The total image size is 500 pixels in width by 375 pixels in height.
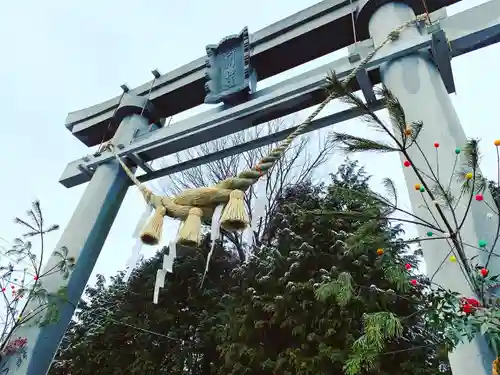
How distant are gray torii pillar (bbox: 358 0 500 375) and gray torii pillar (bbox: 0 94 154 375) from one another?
6.59ft

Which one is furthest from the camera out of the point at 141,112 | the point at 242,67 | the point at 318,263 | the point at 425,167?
the point at 141,112

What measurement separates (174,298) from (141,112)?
2.13 meters

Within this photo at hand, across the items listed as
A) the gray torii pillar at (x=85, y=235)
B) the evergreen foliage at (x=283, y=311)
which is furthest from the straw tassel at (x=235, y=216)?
the gray torii pillar at (x=85, y=235)

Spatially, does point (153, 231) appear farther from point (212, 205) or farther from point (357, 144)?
point (357, 144)

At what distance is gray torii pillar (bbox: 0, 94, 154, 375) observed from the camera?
242 centimetres

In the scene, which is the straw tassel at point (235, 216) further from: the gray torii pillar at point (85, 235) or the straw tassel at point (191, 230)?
the gray torii pillar at point (85, 235)

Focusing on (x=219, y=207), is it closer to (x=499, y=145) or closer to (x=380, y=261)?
(x=380, y=261)

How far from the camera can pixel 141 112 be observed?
355 cm

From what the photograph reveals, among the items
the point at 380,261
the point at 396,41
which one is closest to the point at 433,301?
the point at 380,261

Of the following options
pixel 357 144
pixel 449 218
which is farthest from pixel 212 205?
pixel 449 218

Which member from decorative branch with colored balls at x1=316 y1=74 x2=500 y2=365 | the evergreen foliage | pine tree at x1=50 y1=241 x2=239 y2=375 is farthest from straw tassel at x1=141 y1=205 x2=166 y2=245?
pine tree at x1=50 y1=241 x2=239 y2=375

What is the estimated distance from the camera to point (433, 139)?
183 cm

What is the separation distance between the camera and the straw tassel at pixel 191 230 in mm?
1765

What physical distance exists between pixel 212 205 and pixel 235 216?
211 millimetres
